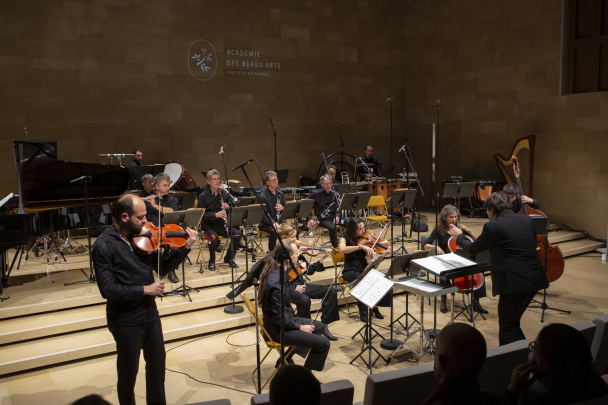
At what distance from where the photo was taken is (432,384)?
2848 mm


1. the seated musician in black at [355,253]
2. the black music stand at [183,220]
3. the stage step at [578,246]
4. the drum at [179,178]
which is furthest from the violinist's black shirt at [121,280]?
the stage step at [578,246]

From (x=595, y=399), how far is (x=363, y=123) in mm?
12264

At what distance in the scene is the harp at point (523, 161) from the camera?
11008mm

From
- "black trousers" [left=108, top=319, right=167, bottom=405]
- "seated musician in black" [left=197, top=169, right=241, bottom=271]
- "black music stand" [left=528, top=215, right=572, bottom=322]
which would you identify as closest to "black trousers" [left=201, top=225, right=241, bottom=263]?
"seated musician in black" [left=197, top=169, right=241, bottom=271]

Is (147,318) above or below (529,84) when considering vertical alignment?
below

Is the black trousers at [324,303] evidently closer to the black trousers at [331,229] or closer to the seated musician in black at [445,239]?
the seated musician in black at [445,239]

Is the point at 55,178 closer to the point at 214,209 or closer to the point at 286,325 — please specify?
the point at 214,209

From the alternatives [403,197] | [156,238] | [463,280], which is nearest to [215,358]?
[156,238]

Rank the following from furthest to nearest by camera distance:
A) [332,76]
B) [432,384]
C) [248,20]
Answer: [332,76] → [248,20] → [432,384]

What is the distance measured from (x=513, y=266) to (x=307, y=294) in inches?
90.6

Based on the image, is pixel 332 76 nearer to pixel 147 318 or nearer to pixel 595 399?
pixel 147 318

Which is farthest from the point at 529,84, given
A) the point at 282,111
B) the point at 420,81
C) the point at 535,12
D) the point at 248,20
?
the point at 248,20

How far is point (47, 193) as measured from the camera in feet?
23.4

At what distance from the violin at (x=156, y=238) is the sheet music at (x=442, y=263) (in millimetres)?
2395
